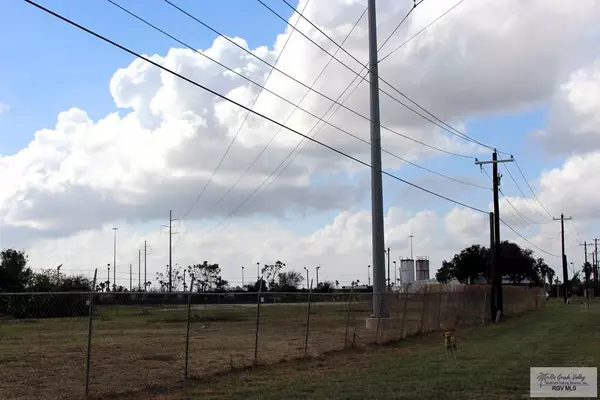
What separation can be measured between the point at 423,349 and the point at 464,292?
49.3 feet

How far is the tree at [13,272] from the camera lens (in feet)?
217

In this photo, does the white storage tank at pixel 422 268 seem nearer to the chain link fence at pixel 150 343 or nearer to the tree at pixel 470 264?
the tree at pixel 470 264

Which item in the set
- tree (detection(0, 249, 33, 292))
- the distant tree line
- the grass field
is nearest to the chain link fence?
the grass field

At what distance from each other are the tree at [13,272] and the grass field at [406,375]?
51.9 metres

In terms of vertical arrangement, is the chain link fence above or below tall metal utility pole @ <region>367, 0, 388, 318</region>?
below

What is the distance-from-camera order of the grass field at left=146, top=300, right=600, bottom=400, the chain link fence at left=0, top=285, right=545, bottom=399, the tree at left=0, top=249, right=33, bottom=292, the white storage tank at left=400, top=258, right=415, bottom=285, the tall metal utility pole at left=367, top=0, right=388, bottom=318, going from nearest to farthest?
the grass field at left=146, top=300, right=600, bottom=400 → the chain link fence at left=0, top=285, right=545, bottom=399 → the tall metal utility pole at left=367, top=0, right=388, bottom=318 → the tree at left=0, top=249, right=33, bottom=292 → the white storage tank at left=400, top=258, right=415, bottom=285

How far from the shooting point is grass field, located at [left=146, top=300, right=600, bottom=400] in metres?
10.8

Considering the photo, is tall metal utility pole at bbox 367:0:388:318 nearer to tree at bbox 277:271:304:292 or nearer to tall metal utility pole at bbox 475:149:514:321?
tall metal utility pole at bbox 475:149:514:321

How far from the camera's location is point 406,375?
12945 mm

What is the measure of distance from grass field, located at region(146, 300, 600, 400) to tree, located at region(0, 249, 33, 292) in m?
51.9

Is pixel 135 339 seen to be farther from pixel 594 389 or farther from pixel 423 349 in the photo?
pixel 594 389

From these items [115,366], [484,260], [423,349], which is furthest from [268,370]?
[484,260]

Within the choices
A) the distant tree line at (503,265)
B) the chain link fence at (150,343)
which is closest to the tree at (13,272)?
the chain link fence at (150,343)

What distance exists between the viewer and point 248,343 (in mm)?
23266
